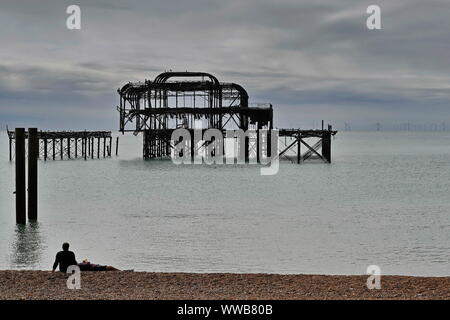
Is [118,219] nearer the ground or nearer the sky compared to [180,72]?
nearer the ground

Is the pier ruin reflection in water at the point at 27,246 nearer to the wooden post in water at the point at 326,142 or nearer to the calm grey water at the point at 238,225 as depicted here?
the calm grey water at the point at 238,225

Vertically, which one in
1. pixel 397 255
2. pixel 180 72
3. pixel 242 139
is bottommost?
pixel 397 255

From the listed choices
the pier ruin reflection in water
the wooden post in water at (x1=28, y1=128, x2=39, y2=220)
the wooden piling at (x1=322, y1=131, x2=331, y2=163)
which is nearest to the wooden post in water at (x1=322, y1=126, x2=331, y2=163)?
the wooden piling at (x1=322, y1=131, x2=331, y2=163)

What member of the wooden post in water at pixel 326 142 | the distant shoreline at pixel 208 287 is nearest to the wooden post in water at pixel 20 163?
the distant shoreline at pixel 208 287

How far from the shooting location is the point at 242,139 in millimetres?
85375

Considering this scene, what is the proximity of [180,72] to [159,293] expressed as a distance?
69.2 m

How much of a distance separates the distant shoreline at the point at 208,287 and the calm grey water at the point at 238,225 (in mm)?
5294

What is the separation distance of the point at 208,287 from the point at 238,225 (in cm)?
1803

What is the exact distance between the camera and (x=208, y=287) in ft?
51.5

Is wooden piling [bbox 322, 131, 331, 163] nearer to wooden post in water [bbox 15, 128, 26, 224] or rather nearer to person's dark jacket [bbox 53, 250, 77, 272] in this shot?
wooden post in water [bbox 15, 128, 26, 224]

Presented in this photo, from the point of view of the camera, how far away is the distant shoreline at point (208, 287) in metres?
14.3

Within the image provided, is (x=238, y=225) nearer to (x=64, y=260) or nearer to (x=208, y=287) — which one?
(x=64, y=260)
